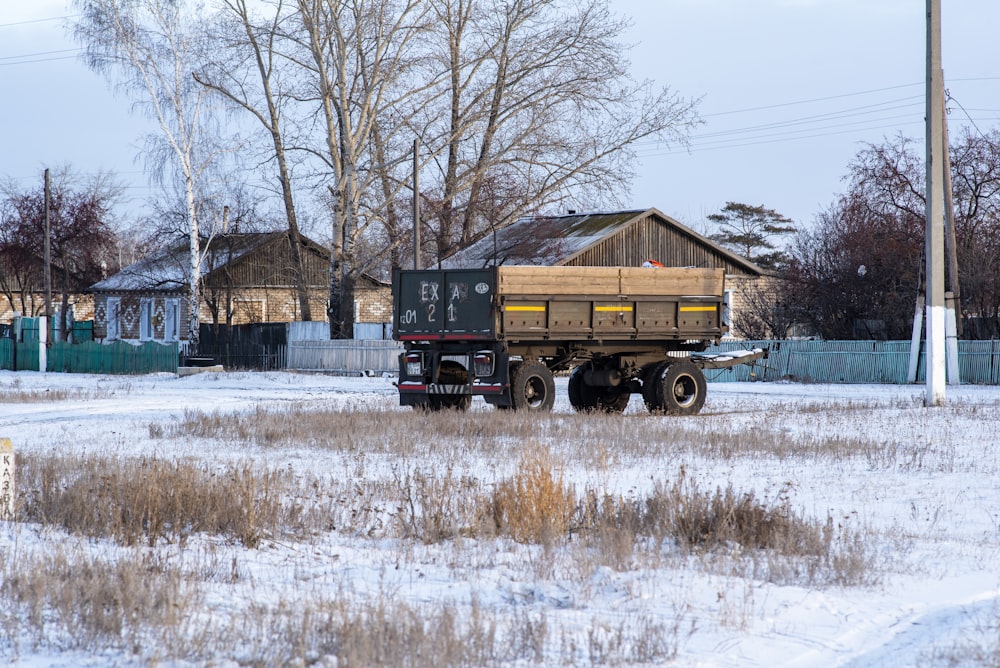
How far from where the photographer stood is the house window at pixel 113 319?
54656 millimetres

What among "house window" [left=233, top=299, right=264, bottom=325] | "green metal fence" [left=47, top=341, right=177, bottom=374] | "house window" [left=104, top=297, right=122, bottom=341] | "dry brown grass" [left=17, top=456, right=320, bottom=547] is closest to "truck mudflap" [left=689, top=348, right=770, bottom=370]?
"dry brown grass" [left=17, top=456, right=320, bottom=547]

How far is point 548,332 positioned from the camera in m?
19.4

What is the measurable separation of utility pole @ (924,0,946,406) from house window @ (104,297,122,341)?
135ft

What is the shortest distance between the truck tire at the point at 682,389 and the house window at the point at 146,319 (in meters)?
38.6

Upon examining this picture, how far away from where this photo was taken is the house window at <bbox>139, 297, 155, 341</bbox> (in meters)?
54.6

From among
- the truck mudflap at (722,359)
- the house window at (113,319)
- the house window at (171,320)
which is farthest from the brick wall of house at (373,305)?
the truck mudflap at (722,359)

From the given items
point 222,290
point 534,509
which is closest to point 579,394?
point 534,509

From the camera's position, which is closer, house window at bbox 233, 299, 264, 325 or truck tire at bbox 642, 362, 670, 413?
truck tire at bbox 642, 362, 670, 413

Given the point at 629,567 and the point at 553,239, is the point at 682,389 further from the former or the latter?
the point at 553,239

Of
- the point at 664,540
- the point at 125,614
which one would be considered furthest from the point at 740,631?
the point at 125,614

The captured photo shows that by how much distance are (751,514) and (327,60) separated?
31.5 meters

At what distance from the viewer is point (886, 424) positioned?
56.1 feet

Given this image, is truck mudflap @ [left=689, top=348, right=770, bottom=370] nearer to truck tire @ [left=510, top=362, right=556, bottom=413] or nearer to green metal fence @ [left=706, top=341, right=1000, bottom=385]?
truck tire @ [left=510, top=362, right=556, bottom=413]

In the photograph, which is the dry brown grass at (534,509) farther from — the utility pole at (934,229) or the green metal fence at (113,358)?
the green metal fence at (113,358)
